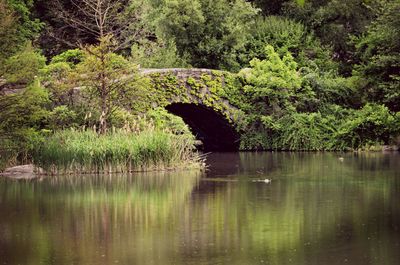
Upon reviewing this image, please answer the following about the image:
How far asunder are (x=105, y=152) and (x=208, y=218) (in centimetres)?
843

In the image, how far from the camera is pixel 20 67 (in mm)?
26609

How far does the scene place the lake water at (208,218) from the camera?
46.0ft

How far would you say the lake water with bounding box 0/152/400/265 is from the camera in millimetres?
14016

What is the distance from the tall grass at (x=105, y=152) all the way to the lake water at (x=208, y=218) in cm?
80

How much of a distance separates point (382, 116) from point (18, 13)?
13.9 metres

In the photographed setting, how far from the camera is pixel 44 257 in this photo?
45.6 ft

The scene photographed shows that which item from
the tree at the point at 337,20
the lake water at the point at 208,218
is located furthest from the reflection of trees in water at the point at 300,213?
the tree at the point at 337,20

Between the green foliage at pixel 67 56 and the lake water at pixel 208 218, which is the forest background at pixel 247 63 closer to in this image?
the green foliage at pixel 67 56

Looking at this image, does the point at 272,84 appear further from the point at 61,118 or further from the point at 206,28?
the point at 61,118

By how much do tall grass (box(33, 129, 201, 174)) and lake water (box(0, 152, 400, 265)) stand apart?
799 millimetres

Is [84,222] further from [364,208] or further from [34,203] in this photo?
[364,208]

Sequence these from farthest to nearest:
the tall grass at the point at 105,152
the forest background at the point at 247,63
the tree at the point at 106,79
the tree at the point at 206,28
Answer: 1. the tree at the point at 206,28
2. the forest background at the point at 247,63
3. the tree at the point at 106,79
4. the tall grass at the point at 105,152

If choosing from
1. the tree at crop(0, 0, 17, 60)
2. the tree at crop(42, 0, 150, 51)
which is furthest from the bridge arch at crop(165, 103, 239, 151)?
the tree at crop(0, 0, 17, 60)

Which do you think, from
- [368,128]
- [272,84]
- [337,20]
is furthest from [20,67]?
[337,20]
